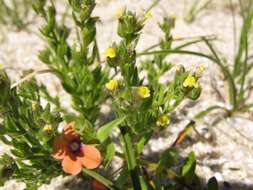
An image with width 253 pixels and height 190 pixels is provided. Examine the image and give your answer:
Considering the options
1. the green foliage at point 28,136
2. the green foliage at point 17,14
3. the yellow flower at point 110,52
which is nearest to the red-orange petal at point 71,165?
the green foliage at point 28,136

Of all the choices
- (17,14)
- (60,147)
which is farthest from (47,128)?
(17,14)

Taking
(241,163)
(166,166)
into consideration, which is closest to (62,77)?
(166,166)

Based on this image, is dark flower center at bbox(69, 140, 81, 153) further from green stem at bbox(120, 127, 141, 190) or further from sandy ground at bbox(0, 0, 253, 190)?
sandy ground at bbox(0, 0, 253, 190)

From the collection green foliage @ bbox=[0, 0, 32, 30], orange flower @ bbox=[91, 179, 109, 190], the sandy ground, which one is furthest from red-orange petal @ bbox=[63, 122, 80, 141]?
green foliage @ bbox=[0, 0, 32, 30]

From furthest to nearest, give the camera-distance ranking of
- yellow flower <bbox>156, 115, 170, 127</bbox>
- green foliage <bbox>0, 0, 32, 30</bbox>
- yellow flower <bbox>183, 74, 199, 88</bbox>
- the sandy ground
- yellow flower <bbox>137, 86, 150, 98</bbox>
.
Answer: green foliage <bbox>0, 0, 32, 30</bbox>
the sandy ground
yellow flower <bbox>156, 115, 170, 127</bbox>
yellow flower <bbox>183, 74, 199, 88</bbox>
yellow flower <bbox>137, 86, 150, 98</bbox>

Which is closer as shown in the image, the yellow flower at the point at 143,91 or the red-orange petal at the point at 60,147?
the yellow flower at the point at 143,91

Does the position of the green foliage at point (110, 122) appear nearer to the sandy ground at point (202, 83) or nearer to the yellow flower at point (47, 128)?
the yellow flower at point (47, 128)
